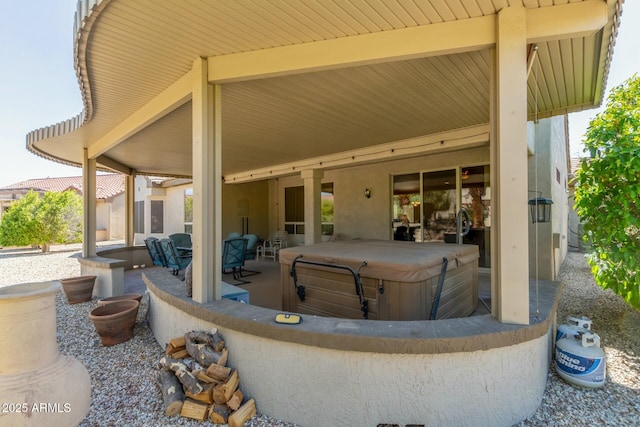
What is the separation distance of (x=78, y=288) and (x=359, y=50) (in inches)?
222

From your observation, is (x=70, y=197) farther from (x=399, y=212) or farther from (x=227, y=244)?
(x=399, y=212)

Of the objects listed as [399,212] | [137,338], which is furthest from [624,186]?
[137,338]

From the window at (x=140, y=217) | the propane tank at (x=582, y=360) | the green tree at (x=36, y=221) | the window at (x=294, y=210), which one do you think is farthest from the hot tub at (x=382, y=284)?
the green tree at (x=36, y=221)

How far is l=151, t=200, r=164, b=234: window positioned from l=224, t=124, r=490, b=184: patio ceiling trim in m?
6.37

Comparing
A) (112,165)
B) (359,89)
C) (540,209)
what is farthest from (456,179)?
(112,165)

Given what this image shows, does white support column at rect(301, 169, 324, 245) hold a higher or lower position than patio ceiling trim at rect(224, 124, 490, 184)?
lower

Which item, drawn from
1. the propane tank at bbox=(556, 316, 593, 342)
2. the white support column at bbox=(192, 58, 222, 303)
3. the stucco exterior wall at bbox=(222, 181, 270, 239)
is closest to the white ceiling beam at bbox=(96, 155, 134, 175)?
the stucco exterior wall at bbox=(222, 181, 270, 239)

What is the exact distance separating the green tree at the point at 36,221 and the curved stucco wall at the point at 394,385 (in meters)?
14.6

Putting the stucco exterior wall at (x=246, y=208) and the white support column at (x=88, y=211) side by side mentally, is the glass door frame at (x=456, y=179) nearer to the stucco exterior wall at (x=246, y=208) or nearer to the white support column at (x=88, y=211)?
the stucco exterior wall at (x=246, y=208)

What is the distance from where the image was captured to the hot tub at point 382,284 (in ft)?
8.48

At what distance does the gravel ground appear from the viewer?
2.11m

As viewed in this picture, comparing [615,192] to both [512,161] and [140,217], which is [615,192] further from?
[140,217]

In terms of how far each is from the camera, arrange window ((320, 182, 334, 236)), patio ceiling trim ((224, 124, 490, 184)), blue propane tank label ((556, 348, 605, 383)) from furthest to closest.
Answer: window ((320, 182, 334, 236)) → patio ceiling trim ((224, 124, 490, 184)) → blue propane tank label ((556, 348, 605, 383))

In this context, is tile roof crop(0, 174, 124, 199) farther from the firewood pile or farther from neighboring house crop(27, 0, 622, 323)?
the firewood pile
